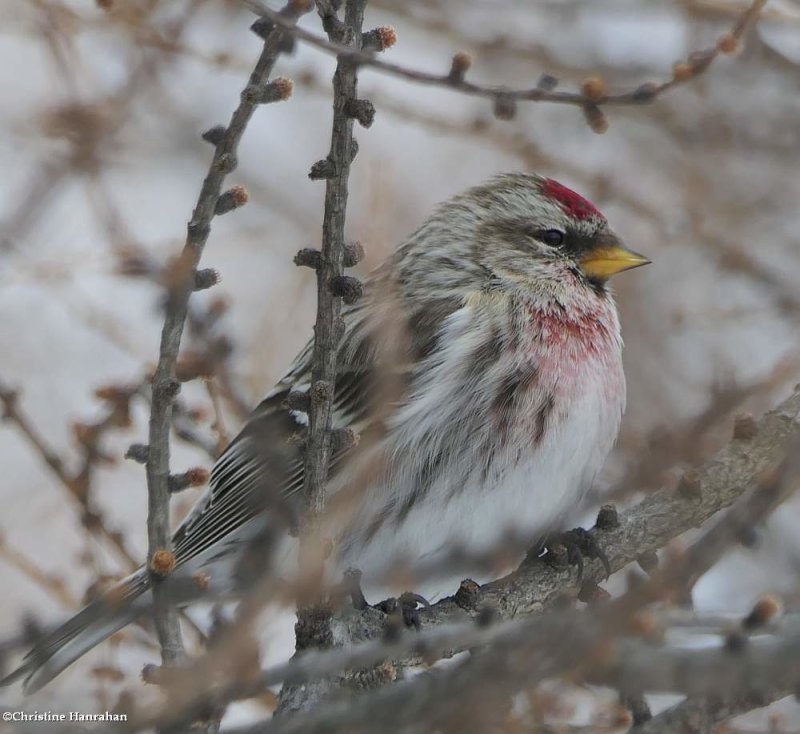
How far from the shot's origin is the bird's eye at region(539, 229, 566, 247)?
3.48m

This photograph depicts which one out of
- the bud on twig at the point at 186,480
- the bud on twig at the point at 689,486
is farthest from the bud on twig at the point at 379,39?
the bud on twig at the point at 689,486

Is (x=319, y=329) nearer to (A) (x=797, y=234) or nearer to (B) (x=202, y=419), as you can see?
(B) (x=202, y=419)

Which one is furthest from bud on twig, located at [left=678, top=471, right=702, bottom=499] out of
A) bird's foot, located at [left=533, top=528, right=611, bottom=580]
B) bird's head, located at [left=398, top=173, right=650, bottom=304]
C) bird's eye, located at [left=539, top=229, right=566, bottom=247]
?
bird's eye, located at [left=539, top=229, right=566, bottom=247]

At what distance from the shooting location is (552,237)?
11.5 ft

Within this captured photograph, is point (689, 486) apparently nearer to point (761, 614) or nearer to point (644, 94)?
point (644, 94)

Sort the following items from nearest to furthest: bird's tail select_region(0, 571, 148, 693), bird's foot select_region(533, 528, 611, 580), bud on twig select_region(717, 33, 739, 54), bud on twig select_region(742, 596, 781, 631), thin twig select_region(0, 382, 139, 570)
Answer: bud on twig select_region(742, 596, 781, 631) → bud on twig select_region(717, 33, 739, 54) → thin twig select_region(0, 382, 139, 570) → bird's tail select_region(0, 571, 148, 693) → bird's foot select_region(533, 528, 611, 580)

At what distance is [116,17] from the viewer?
11.4ft

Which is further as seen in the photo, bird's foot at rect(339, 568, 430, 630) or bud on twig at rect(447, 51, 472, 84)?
bird's foot at rect(339, 568, 430, 630)

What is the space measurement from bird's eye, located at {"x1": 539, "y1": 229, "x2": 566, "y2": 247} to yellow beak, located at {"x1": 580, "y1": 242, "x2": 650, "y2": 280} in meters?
0.09

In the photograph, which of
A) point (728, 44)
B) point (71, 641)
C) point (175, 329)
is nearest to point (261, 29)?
point (175, 329)

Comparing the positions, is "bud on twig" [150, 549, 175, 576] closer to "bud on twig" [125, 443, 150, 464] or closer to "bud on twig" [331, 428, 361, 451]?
"bud on twig" [125, 443, 150, 464]

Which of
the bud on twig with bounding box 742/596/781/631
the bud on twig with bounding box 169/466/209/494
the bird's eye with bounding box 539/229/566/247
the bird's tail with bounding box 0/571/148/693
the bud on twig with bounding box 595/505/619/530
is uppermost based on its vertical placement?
the bird's eye with bounding box 539/229/566/247

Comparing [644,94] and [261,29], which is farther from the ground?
[261,29]

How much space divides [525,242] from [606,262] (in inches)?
9.3
